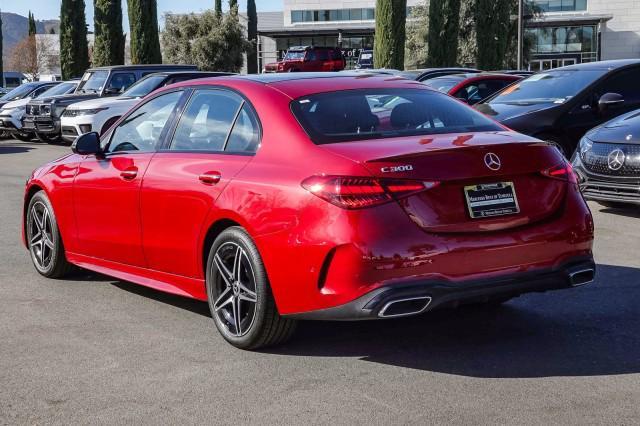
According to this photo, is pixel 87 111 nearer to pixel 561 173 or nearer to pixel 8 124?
pixel 8 124

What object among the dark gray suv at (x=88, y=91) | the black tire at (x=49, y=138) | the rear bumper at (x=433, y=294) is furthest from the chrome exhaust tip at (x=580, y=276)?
the black tire at (x=49, y=138)

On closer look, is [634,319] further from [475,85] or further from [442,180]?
[475,85]

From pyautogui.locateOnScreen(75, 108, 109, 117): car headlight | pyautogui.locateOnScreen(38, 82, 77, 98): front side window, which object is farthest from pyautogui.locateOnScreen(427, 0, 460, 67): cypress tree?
pyautogui.locateOnScreen(75, 108, 109, 117): car headlight

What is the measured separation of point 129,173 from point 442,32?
39170mm

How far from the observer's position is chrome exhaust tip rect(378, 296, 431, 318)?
452 centimetres

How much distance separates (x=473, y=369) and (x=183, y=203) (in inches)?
77.4

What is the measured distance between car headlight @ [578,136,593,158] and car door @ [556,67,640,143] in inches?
71.3

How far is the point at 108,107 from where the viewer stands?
19672 mm

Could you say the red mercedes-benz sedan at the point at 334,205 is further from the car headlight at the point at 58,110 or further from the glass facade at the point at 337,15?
the glass facade at the point at 337,15

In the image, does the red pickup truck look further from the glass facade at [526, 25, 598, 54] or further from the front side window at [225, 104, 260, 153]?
the front side window at [225, 104, 260, 153]

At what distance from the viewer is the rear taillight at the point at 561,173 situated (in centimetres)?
507

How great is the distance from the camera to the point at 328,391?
4.48 meters

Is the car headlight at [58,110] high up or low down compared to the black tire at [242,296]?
up

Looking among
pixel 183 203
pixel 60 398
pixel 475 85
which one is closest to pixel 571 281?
pixel 183 203
